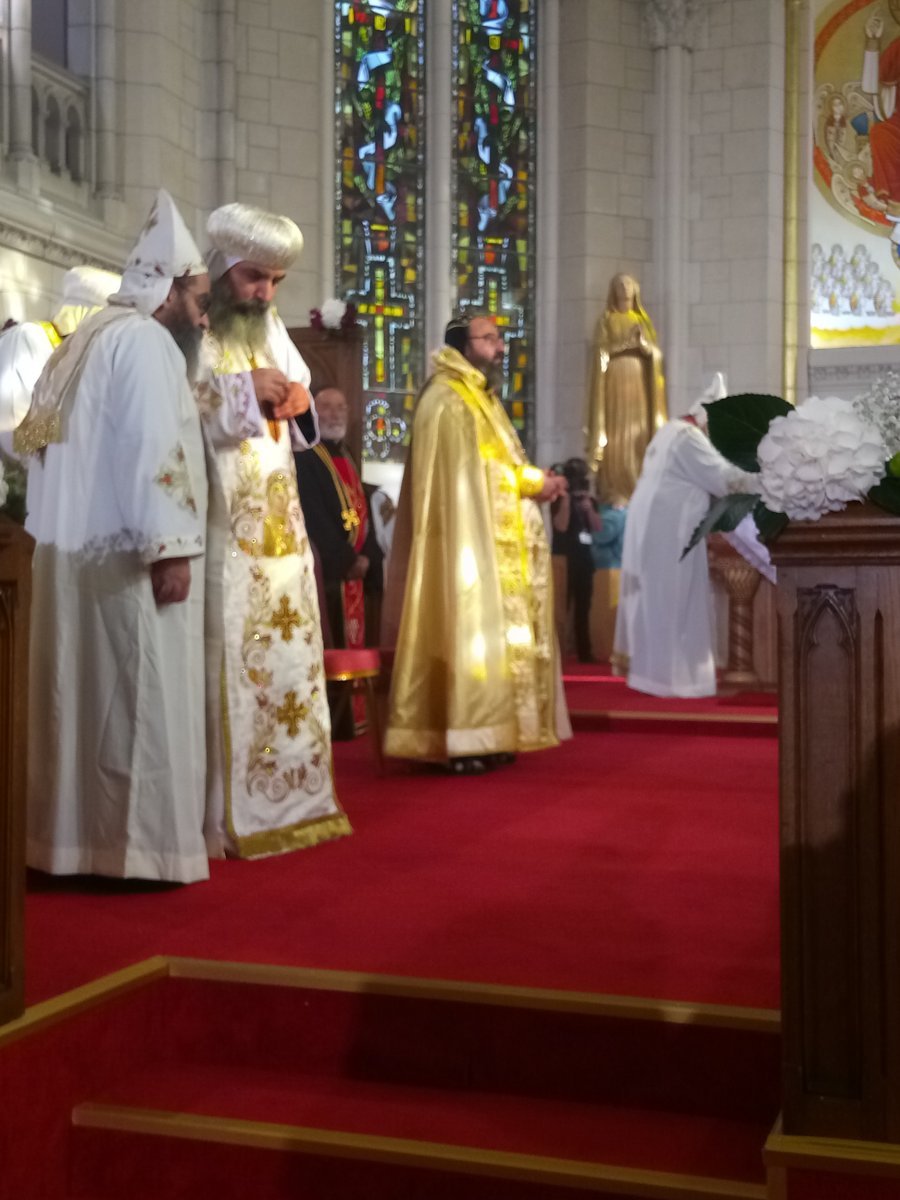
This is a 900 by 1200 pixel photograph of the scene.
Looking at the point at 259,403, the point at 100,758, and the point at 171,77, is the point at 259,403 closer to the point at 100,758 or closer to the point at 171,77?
the point at 100,758

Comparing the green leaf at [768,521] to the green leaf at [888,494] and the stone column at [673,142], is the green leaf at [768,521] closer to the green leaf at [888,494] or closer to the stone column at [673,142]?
the green leaf at [888,494]

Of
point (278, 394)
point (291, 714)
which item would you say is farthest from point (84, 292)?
point (291, 714)

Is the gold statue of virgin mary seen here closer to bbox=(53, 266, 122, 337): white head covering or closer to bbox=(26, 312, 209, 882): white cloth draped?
bbox=(53, 266, 122, 337): white head covering

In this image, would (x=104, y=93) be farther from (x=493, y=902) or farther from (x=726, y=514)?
(x=726, y=514)

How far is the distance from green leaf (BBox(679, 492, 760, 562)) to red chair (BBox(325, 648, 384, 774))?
324cm

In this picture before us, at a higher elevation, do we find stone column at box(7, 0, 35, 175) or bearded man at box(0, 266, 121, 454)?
stone column at box(7, 0, 35, 175)

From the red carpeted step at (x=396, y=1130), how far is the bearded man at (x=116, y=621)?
3.63 ft

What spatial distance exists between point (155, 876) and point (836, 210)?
38.7 feet

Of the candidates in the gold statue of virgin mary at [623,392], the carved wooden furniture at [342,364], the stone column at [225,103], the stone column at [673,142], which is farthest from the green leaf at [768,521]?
→ the stone column at [673,142]

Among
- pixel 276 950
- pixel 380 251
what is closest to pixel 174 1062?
pixel 276 950

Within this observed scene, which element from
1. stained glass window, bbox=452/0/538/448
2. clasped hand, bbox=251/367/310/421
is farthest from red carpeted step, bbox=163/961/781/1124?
stained glass window, bbox=452/0/538/448

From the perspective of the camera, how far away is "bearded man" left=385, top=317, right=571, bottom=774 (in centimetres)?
620

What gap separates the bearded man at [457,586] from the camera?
20.4 feet

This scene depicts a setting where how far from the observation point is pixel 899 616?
240 cm
